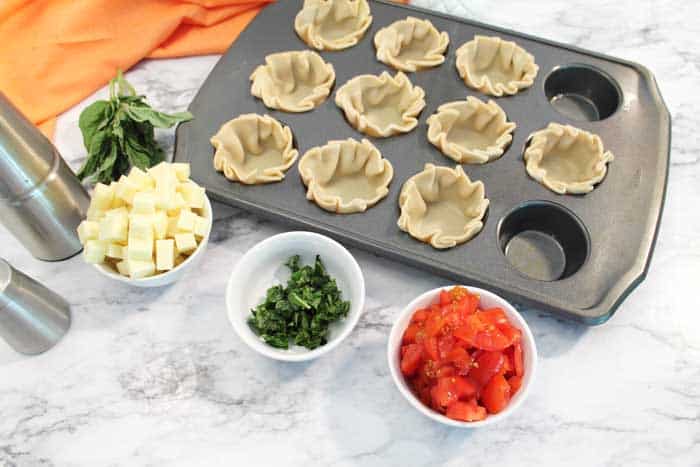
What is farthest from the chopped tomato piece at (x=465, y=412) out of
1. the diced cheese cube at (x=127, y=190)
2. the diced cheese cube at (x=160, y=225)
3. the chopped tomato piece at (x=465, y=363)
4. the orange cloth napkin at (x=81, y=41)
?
the orange cloth napkin at (x=81, y=41)

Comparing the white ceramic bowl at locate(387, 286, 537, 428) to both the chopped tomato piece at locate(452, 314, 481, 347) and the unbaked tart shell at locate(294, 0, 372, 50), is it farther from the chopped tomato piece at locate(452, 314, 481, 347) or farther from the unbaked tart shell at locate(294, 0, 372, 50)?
the unbaked tart shell at locate(294, 0, 372, 50)

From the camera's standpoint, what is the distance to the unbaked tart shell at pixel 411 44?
214 cm

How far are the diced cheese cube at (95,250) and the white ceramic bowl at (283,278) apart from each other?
1.17ft

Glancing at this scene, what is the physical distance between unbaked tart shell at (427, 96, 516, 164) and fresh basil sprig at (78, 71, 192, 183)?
2.75ft

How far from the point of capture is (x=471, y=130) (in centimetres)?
209

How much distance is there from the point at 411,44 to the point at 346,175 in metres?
0.64

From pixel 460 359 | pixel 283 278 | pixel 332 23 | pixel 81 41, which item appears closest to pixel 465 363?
pixel 460 359

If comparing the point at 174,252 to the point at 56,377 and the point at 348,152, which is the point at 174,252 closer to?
the point at 56,377

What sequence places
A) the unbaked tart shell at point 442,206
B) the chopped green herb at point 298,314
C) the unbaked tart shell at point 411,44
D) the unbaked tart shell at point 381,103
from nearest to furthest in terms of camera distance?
the chopped green herb at point 298,314 < the unbaked tart shell at point 442,206 < the unbaked tart shell at point 381,103 < the unbaked tart shell at point 411,44

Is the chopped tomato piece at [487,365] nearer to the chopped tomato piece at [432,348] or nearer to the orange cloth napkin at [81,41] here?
the chopped tomato piece at [432,348]

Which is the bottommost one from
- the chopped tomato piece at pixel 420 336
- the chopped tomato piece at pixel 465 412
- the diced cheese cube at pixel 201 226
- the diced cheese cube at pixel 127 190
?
the chopped tomato piece at pixel 465 412

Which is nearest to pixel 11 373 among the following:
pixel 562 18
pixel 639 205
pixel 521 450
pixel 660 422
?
pixel 521 450

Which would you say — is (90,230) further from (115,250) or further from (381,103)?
(381,103)

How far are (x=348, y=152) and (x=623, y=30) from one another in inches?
55.0
